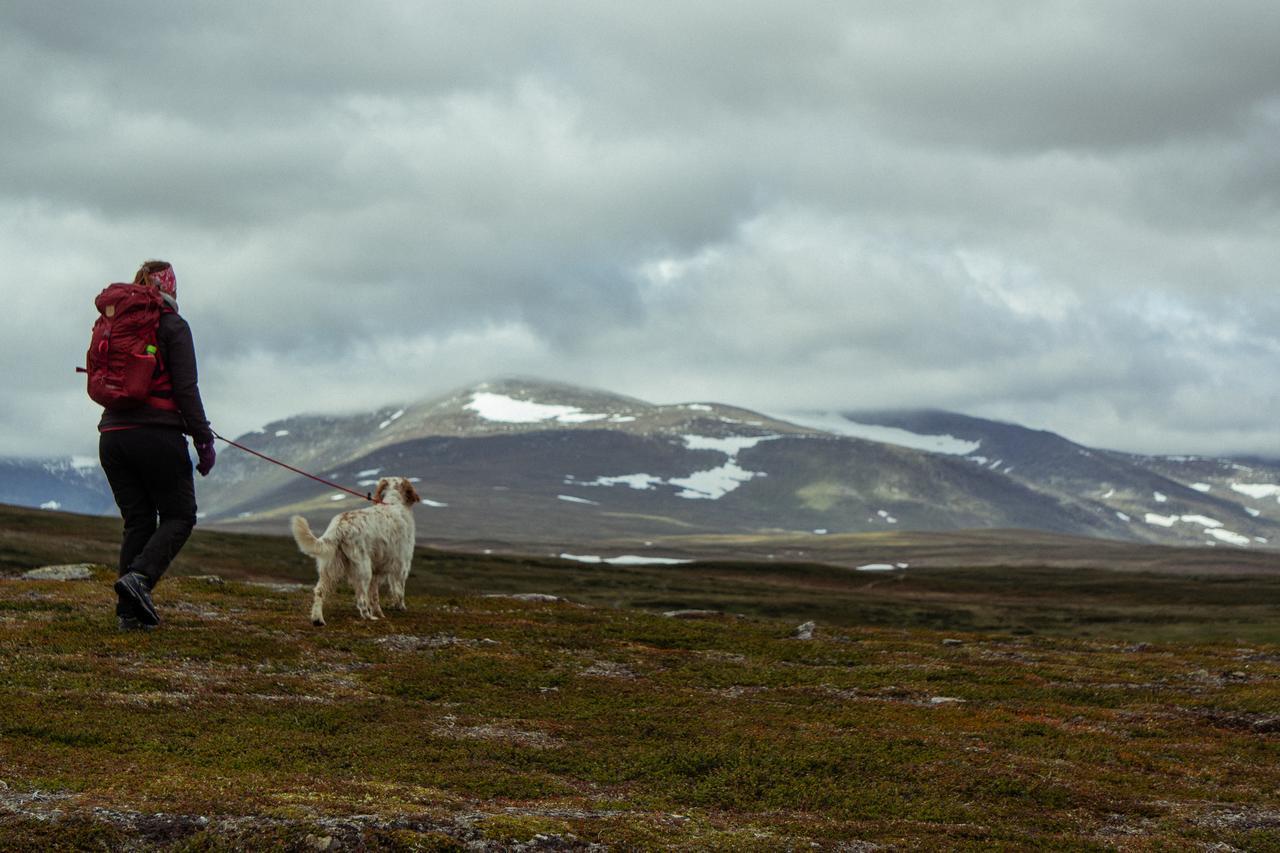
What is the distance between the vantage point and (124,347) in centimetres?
1800

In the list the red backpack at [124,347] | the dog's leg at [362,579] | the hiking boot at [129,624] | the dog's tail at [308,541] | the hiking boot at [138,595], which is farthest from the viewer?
the dog's leg at [362,579]

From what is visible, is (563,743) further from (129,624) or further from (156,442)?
(129,624)

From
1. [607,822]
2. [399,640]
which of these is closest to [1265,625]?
[399,640]

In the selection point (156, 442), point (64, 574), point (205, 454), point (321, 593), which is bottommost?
point (64, 574)

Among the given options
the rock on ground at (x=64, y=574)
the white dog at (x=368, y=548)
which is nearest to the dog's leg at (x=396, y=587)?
the white dog at (x=368, y=548)

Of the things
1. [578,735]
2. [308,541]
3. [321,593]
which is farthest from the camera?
[321,593]

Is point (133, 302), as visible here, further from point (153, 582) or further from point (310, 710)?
point (310, 710)

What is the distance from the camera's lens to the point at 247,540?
145500 millimetres

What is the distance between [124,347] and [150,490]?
2580mm

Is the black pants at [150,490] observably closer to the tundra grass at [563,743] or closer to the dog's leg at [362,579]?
the tundra grass at [563,743]

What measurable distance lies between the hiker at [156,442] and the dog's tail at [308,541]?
356cm

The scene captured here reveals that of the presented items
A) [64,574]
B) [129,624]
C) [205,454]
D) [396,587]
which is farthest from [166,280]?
[64,574]

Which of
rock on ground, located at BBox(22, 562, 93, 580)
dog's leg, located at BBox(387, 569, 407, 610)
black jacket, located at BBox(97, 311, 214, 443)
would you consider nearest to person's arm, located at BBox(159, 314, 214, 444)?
black jacket, located at BBox(97, 311, 214, 443)

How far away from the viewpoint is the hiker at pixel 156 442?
18.2m
